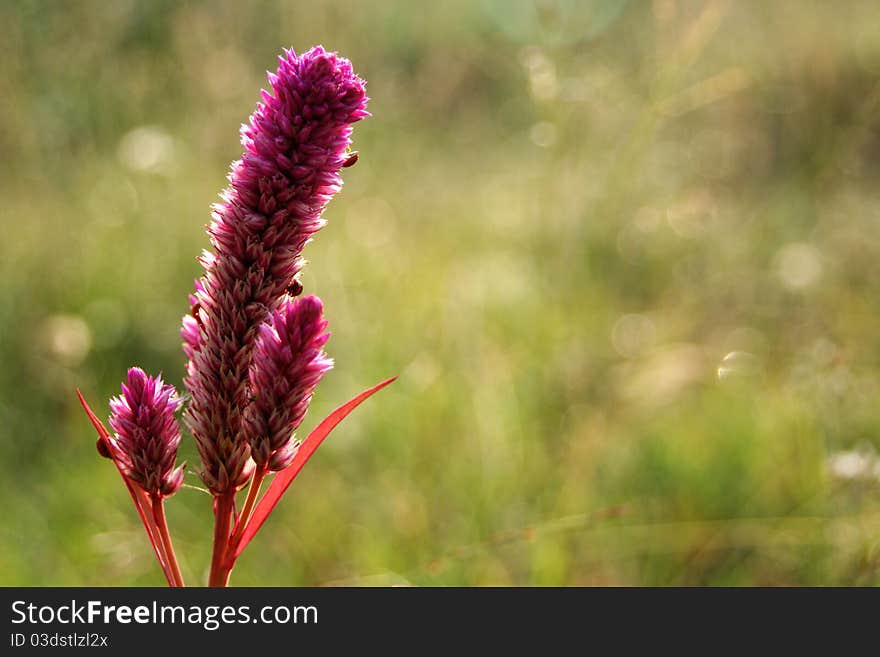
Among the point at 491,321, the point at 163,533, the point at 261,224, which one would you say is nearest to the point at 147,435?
the point at 163,533

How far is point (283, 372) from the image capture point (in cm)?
91

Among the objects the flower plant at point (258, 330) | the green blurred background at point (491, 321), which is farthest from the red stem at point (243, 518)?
the green blurred background at point (491, 321)

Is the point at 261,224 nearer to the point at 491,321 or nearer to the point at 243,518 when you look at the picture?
the point at 243,518

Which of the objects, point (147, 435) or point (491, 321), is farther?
point (491, 321)

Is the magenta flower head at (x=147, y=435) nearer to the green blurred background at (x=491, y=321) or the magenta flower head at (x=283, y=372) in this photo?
the magenta flower head at (x=283, y=372)

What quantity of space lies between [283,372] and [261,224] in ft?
0.56

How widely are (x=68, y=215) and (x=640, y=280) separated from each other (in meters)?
3.18

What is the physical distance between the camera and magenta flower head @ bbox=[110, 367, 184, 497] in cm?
95

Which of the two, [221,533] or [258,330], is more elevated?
[258,330]

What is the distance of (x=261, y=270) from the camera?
0.94 metres

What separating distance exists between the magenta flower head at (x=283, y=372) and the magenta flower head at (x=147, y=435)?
99 millimetres

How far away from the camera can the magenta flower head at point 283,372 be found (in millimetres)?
898

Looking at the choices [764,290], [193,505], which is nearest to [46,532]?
[193,505]
